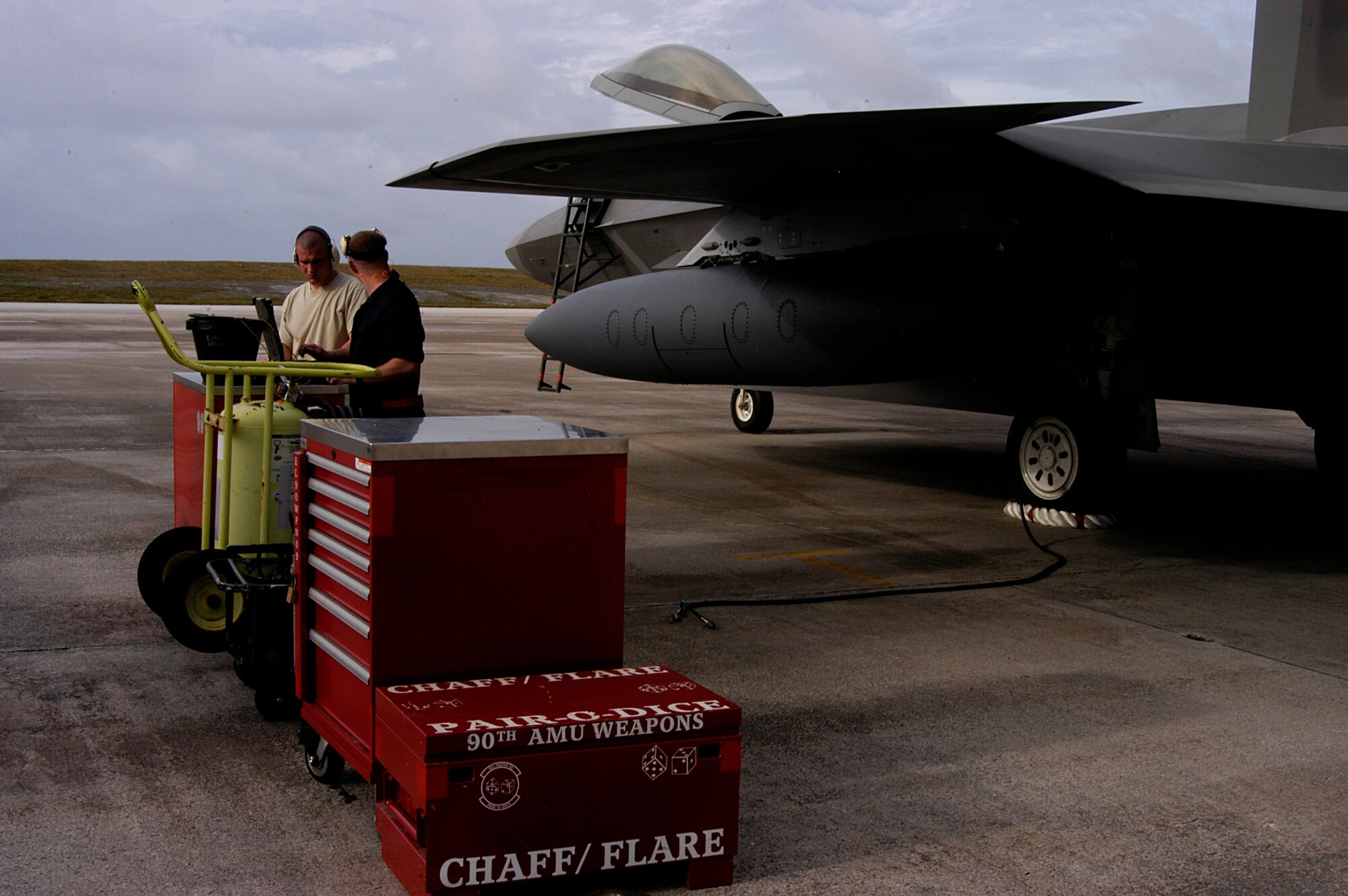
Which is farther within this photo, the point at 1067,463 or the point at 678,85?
the point at 678,85

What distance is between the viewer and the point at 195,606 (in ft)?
15.1

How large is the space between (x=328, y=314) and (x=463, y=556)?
3.18 meters

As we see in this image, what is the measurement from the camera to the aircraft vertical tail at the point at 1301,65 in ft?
26.7

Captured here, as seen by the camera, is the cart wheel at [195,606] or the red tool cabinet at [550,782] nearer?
the red tool cabinet at [550,782]

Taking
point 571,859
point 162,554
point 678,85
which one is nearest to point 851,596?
point 162,554

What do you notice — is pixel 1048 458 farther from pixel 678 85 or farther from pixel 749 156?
pixel 678 85

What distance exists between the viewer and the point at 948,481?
10.2 metres

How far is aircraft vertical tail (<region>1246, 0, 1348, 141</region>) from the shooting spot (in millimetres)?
8141

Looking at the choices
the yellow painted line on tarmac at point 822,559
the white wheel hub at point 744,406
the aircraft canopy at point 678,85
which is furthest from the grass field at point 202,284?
the yellow painted line on tarmac at point 822,559

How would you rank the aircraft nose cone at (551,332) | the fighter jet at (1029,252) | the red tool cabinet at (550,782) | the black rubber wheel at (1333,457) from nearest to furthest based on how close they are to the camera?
the red tool cabinet at (550,782) < the fighter jet at (1029,252) < the black rubber wheel at (1333,457) < the aircraft nose cone at (551,332)

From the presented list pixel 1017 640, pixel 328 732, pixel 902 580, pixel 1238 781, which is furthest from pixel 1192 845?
pixel 902 580

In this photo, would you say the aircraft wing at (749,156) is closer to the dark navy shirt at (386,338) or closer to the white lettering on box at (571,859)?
the dark navy shirt at (386,338)

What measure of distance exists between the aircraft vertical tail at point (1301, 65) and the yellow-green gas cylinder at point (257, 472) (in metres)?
7.19

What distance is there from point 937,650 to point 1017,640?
18.1 inches
